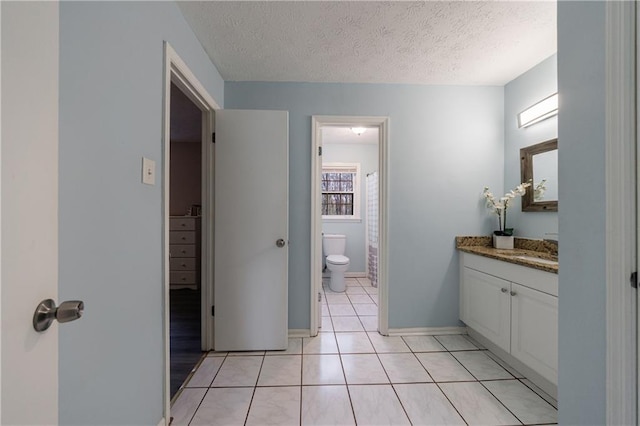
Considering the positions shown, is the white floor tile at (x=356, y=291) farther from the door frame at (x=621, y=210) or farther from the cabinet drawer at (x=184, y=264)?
the door frame at (x=621, y=210)

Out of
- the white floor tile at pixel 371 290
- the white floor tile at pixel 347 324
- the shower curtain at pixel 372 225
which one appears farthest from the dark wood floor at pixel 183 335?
the shower curtain at pixel 372 225

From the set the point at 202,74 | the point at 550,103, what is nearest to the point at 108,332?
the point at 202,74

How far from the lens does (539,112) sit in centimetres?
200

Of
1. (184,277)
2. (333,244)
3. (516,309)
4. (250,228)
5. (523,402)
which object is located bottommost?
(523,402)

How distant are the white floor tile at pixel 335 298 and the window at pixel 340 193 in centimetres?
141

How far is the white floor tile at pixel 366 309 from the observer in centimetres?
286

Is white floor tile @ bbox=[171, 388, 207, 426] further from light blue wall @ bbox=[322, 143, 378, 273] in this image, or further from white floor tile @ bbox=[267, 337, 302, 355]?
light blue wall @ bbox=[322, 143, 378, 273]

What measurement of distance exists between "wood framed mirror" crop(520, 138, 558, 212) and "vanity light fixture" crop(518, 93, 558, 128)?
0.19 meters

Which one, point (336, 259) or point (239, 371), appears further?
point (336, 259)

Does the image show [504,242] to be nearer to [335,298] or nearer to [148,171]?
[335,298]

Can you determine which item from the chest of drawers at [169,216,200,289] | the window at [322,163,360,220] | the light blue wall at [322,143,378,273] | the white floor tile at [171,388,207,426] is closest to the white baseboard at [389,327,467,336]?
the white floor tile at [171,388,207,426]

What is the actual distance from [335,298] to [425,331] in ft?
4.25

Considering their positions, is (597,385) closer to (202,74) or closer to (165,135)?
(165,135)

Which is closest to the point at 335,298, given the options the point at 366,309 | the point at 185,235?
the point at 366,309
